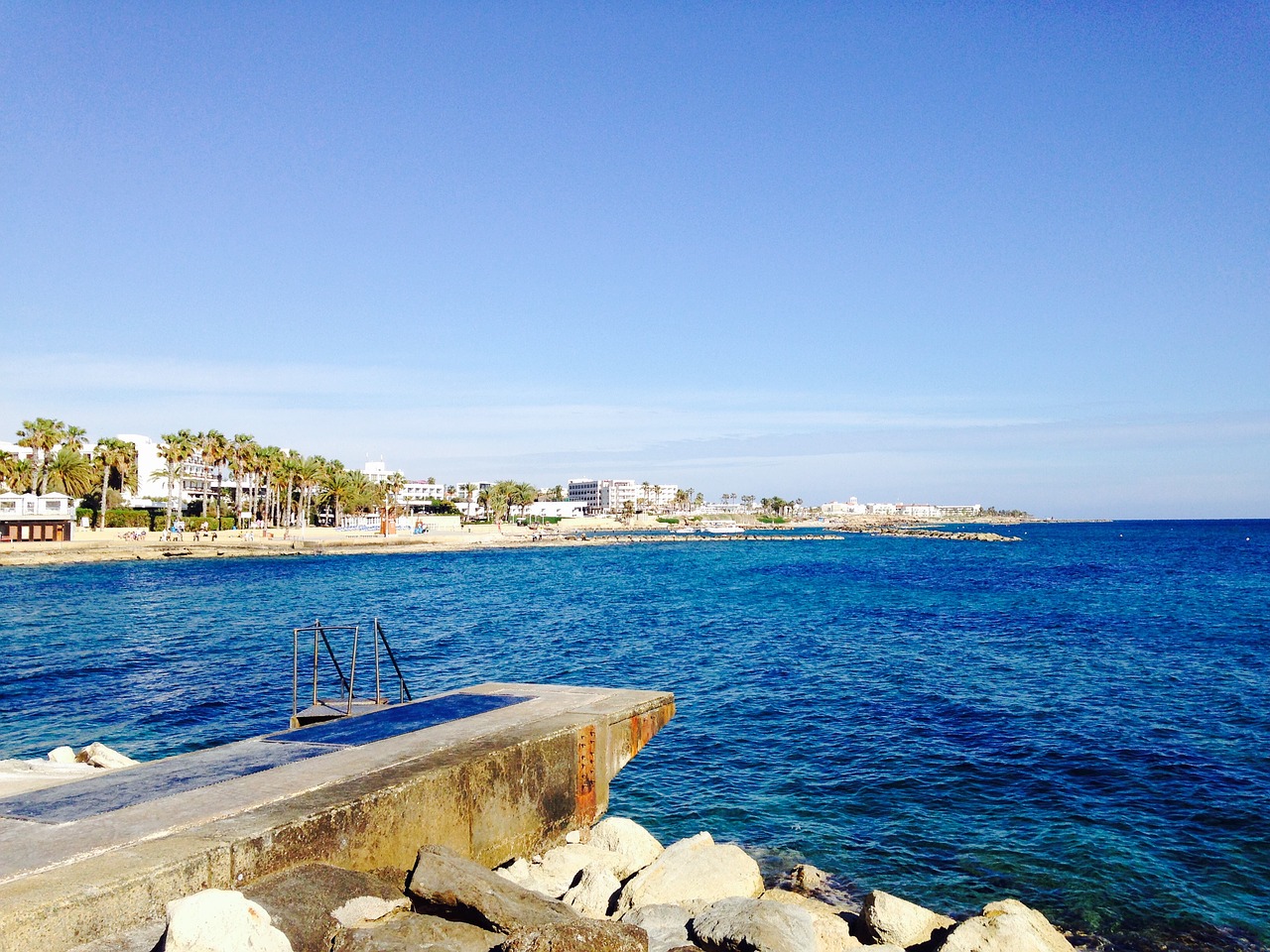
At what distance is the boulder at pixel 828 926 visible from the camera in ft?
28.2

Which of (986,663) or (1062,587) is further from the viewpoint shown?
(1062,587)

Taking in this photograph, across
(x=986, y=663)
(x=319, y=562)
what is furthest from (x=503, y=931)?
(x=319, y=562)

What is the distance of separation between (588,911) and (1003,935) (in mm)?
4077

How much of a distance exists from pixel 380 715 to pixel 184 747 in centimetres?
753

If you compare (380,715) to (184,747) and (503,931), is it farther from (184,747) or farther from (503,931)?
(184,747)

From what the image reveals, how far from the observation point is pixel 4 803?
7.82 m

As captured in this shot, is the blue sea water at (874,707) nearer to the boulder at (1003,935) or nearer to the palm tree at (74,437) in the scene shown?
the boulder at (1003,935)

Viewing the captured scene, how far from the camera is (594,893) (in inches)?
345

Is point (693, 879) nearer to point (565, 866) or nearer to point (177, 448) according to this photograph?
point (565, 866)

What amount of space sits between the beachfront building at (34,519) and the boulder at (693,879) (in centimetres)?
9340

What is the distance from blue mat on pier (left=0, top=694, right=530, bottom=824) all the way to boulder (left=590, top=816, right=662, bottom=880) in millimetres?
2500

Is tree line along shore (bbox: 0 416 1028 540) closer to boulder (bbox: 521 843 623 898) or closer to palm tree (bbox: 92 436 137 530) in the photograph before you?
palm tree (bbox: 92 436 137 530)

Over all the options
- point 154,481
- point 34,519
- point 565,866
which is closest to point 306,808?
point 565,866

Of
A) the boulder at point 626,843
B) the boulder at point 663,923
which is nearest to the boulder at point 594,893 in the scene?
the boulder at point 663,923
